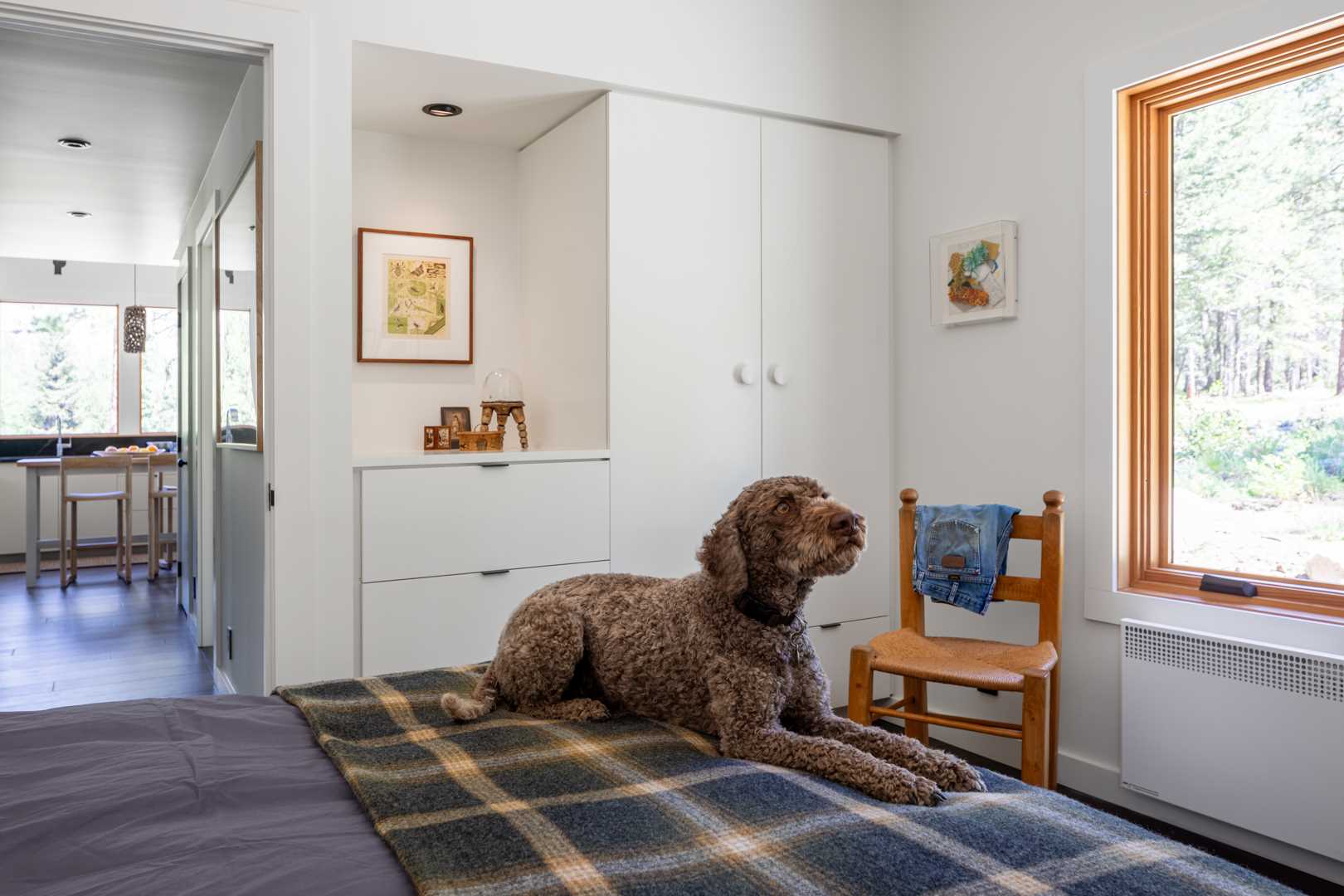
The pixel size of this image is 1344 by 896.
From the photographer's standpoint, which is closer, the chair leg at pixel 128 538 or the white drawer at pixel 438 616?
the white drawer at pixel 438 616

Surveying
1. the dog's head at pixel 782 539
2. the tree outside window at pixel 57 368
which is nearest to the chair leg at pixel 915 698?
the dog's head at pixel 782 539

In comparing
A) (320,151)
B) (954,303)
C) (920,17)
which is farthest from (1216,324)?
(320,151)

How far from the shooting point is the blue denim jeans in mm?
2736

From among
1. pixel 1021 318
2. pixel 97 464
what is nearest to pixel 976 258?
pixel 1021 318

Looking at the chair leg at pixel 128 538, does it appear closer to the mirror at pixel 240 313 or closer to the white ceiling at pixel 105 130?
the white ceiling at pixel 105 130

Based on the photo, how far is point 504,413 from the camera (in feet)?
10.8

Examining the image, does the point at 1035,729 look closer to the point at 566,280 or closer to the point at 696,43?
the point at 566,280

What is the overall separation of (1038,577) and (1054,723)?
0.53 m

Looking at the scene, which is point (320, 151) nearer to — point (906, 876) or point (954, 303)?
point (954, 303)

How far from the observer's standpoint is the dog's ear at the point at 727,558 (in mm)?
1372

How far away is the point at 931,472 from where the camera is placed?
11.2 ft

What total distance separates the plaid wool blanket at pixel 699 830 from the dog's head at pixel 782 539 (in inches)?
10.2

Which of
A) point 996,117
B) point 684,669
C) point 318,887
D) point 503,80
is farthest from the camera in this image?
point 996,117

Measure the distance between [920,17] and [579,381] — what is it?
1875mm
